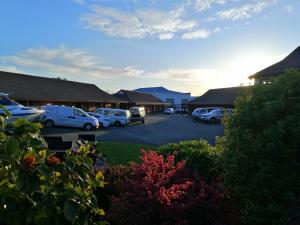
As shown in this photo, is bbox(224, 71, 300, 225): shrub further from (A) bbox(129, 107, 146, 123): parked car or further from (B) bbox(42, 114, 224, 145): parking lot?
(A) bbox(129, 107, 146, 123): parked car

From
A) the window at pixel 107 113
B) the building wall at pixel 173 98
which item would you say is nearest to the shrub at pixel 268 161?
the window at pixel 107 113

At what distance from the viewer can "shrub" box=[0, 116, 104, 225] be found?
265 cm

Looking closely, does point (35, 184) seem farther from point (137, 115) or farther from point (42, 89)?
point (137, 115)

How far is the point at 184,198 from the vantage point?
4.57m

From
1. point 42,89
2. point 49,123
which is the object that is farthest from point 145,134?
point 42,89

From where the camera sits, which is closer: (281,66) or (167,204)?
(167,204)

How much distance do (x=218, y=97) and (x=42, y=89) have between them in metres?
31.6

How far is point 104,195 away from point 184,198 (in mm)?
1607

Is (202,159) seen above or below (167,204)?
above

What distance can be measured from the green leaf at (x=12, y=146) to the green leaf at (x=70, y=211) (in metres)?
0.56

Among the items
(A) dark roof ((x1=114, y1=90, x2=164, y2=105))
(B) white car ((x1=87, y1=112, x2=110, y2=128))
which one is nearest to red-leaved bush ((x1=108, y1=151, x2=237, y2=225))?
(B) white car ((x1=87, y1=112, x2=110, y2=128))

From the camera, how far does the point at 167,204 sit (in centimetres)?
429

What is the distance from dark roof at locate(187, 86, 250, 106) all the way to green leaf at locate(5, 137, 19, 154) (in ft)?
176

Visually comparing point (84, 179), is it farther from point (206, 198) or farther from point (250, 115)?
point (250, 115)
